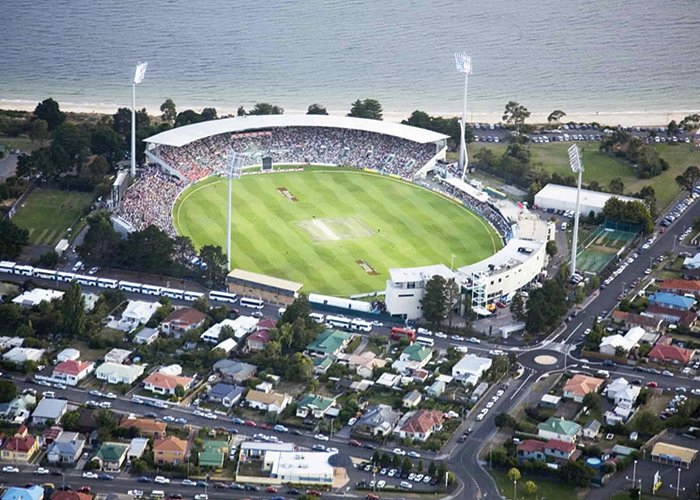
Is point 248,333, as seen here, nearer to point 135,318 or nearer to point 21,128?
point 135,318

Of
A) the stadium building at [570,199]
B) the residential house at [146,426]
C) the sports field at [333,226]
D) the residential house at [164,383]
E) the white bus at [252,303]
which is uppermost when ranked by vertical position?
the stadium building at [570,199]

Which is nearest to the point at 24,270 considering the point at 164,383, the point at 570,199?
the point at 164,383

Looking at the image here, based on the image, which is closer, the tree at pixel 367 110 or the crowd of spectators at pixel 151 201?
the crowd of spectators at pixel 151 201

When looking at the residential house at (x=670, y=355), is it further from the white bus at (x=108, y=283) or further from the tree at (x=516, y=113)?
the tree at (x=516, y=113)

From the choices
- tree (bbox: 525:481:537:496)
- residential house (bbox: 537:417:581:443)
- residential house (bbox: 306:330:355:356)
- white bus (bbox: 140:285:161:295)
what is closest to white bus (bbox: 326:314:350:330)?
residential house (bbox: 306:330:355:356)

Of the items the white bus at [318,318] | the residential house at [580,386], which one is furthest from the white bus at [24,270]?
the residential house at [580,386]

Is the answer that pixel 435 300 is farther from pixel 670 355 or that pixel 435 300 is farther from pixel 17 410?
pixel 17 410

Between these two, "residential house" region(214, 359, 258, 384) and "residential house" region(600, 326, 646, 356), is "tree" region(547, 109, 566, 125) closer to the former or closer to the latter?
"residential house" region(600, 326, 646, 356)
